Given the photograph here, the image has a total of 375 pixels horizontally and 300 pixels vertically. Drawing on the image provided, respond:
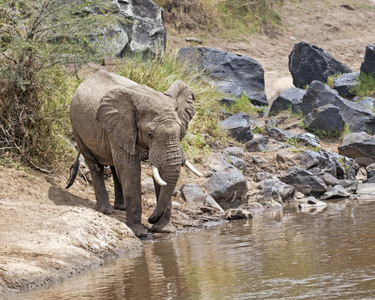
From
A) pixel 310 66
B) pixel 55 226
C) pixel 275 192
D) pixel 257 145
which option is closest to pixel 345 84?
pixel 310 66

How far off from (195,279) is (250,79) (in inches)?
598

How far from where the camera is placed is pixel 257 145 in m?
14.4

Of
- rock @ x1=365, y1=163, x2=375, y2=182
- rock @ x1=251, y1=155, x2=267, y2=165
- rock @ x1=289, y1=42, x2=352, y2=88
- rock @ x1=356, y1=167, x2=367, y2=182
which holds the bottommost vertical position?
rock @ x1=356, y1=167, x2=367, y2=182

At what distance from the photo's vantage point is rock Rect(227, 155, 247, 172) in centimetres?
1283

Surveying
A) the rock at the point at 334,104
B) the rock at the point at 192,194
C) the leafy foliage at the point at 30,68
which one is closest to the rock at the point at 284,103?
the rock at the point at 334,104

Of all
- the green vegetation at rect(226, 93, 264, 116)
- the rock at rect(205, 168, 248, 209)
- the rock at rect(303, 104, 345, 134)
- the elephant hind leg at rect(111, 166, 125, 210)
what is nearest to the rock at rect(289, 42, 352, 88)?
the green vegetation at rect(226, 93, 264, 116)

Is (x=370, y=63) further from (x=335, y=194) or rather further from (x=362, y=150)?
(x=335, y=194)

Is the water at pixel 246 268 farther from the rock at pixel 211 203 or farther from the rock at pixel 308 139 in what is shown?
the rock at pixel 308 139

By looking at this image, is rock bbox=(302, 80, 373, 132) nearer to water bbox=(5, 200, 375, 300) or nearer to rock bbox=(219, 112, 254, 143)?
rock bbox=(219, 112, 254, 143)

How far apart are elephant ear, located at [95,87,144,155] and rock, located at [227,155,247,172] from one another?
193 inches

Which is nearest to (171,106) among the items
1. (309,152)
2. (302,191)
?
(302,191)

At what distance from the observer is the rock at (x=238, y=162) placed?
42.1ft

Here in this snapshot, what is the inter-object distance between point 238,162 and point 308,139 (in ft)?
9.77

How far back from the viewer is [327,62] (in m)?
21.0
